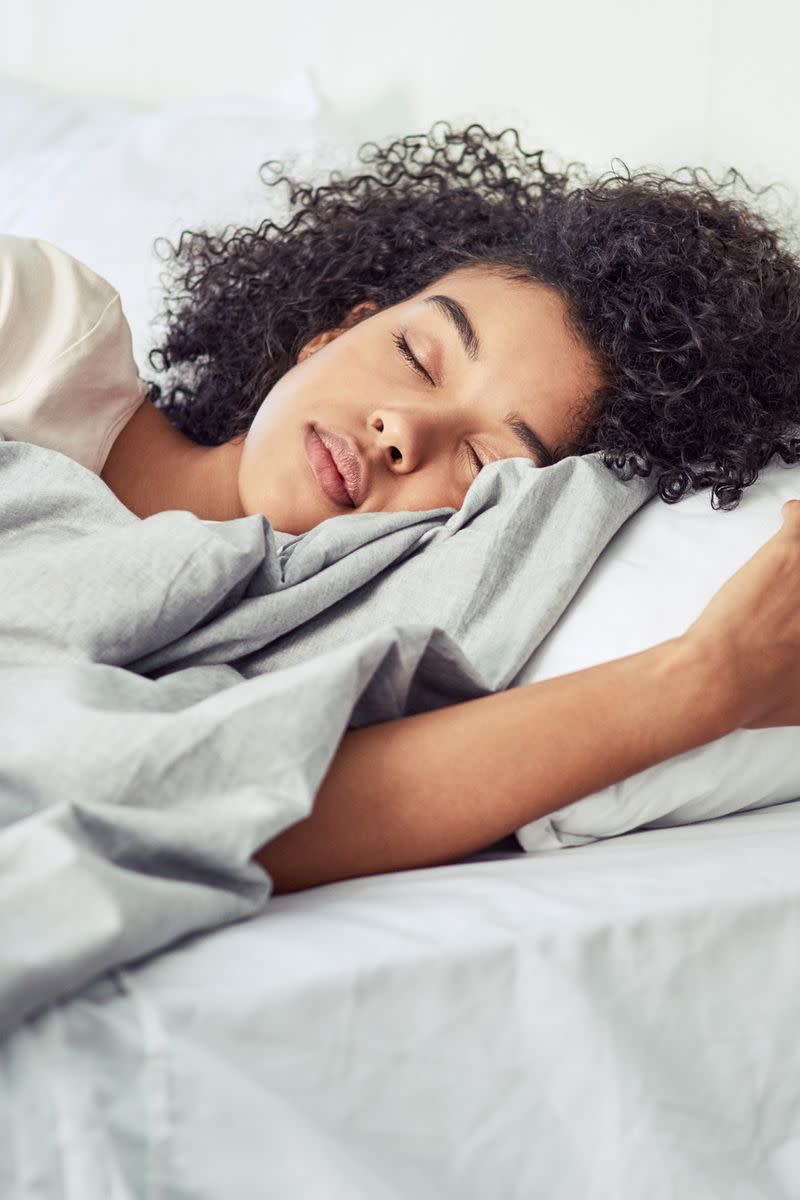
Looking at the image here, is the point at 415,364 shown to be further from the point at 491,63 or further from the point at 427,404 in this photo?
the point at 491,63

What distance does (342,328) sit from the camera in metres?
1.30

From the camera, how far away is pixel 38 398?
1.03 meters

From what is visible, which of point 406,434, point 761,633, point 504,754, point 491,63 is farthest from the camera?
point 491,63

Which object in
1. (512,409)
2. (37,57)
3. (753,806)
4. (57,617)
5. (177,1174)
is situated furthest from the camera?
(37,57)

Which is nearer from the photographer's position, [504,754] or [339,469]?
[504,754]

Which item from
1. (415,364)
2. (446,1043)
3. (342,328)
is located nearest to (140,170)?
(342,328)

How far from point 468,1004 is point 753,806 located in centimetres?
37

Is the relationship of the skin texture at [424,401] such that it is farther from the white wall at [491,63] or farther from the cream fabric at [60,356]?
the white wall at [491,63]

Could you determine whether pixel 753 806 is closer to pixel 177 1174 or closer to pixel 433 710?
pixel 433 710

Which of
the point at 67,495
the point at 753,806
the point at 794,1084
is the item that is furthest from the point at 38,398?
the point at 794,1084

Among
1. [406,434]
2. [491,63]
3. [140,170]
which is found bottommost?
[406,434]

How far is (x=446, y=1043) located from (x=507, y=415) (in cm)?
61

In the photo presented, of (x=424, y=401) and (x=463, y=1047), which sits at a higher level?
(x=424, y=401)

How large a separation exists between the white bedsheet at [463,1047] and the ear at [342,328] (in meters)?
0.77
